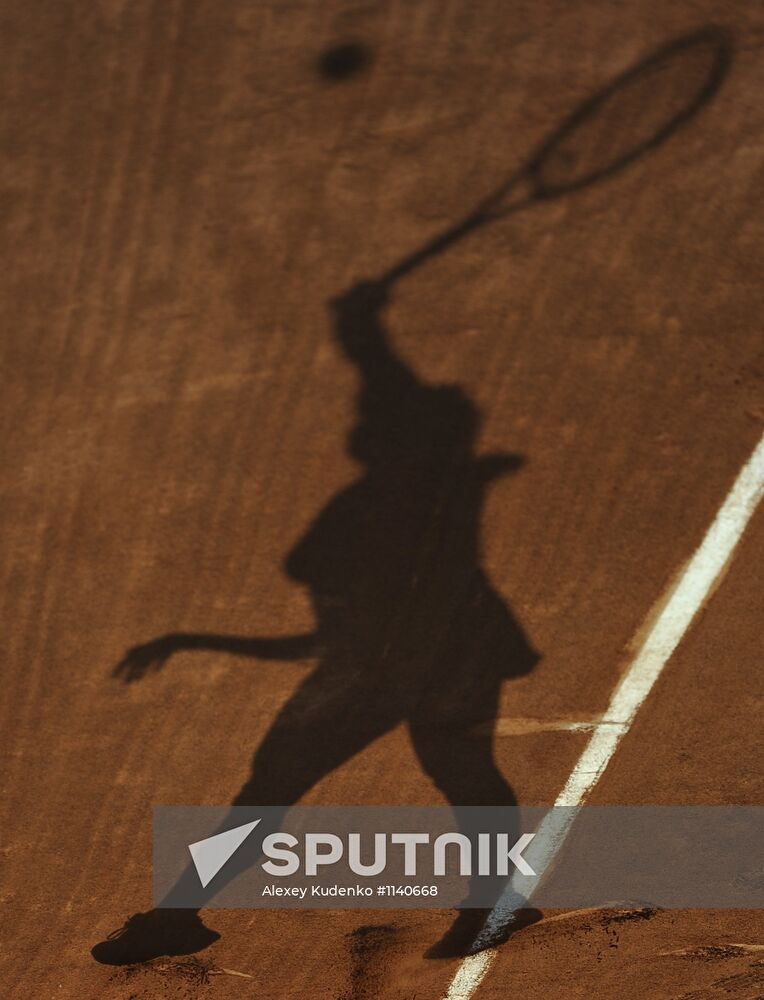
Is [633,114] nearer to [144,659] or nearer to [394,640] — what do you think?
[394,640]

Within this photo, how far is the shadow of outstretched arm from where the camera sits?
20.7ft

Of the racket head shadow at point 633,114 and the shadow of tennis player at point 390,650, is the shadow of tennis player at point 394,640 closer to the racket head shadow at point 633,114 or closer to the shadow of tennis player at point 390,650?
the shadow of tennis player at point 390,650

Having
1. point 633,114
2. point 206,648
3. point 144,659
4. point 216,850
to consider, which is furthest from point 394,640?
point 633,114

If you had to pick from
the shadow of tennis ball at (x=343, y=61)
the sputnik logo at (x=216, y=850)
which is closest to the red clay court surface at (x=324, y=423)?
the shadow of tennis ball at (x=343, y=61)

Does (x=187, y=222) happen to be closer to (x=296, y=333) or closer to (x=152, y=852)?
(x=296, y=333)

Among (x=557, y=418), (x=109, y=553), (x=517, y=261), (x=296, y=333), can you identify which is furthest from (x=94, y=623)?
(x=517, y=261)

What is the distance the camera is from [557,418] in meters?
6.58

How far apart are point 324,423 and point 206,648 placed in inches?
71.1

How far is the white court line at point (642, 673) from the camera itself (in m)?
6.34

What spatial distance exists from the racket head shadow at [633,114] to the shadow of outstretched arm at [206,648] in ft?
12.7

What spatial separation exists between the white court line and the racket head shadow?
2585 millimetres

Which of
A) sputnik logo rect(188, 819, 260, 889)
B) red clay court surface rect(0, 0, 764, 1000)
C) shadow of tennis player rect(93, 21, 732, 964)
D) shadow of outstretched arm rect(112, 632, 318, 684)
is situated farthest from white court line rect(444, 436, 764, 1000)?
shadow of outstretched arm rect(112, 632, 318, 684)

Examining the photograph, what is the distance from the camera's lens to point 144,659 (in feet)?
20.7

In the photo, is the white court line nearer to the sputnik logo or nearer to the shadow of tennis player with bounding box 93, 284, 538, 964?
the shadow of tennis player with bounding box 93, 284, 538, 964
